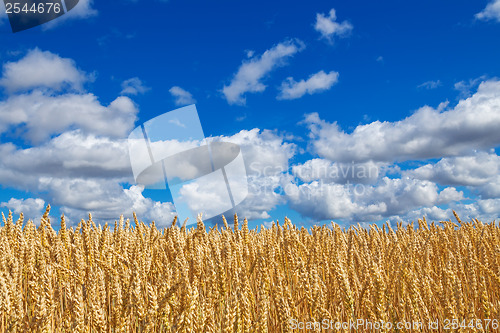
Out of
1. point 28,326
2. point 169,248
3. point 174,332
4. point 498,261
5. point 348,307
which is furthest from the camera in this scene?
point 498,261

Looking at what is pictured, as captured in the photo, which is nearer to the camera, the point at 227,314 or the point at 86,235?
the point at 227,314

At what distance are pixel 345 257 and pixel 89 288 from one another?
2701 mm

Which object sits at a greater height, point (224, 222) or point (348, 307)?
point (224, 222)

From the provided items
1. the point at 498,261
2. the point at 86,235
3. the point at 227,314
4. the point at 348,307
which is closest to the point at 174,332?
the point at 227,314

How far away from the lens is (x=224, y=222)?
16.7 ft

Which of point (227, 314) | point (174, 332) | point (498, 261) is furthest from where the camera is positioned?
point (498, 261)

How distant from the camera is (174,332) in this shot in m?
1.63

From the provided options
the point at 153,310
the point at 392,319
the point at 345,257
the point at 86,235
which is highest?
the point at 86,235

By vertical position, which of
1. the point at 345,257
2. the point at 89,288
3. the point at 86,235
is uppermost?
the point at 86,235

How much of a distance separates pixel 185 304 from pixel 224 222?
3.19m

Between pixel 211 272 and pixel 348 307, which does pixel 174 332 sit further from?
pixel 348 307

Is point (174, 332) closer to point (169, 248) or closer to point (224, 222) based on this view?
point (169, 248)

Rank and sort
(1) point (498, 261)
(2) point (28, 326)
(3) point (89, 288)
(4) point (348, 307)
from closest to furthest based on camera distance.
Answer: (2) point (28, 326) → (3) point (89, 288) → (4) point (348, 307) → (1) point (498, 261)

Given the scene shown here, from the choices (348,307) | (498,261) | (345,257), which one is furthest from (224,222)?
(498,261)
